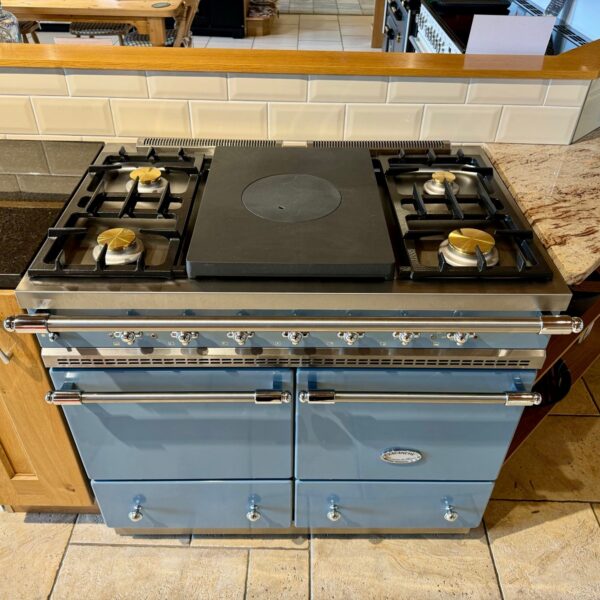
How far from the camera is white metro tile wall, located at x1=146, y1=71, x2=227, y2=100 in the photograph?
1.48 m

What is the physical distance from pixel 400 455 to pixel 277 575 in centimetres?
50

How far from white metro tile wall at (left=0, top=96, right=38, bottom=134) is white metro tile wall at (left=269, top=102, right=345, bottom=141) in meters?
0.64

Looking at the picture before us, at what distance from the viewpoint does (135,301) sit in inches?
41.8

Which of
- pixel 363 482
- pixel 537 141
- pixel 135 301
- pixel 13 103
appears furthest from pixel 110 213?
pixel 537 141

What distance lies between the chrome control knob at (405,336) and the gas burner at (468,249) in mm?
155

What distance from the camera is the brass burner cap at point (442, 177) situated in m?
1.35

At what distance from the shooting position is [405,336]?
110 cm

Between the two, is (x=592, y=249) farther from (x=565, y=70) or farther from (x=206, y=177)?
(x=206, y=177)

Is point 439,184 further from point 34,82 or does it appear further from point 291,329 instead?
point 34,82

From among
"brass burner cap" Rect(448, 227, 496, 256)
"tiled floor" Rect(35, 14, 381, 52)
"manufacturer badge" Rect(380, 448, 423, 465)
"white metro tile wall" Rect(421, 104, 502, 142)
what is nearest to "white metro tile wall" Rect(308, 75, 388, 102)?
"white metro tile wall" Rect(421, 104, 502, 142)

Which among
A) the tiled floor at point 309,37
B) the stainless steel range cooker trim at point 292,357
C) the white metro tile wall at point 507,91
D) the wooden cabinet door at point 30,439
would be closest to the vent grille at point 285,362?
the stainless steel range cooker trim at point 292,357

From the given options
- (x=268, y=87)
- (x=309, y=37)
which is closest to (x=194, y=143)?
(x=268, y=87)

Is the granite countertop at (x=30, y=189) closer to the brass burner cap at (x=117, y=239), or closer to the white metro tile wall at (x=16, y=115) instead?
the white metro tile wall at (x=16, y=115)

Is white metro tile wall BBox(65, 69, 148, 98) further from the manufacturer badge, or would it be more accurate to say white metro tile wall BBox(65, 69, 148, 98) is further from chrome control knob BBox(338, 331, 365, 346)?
the manufacturer badge
